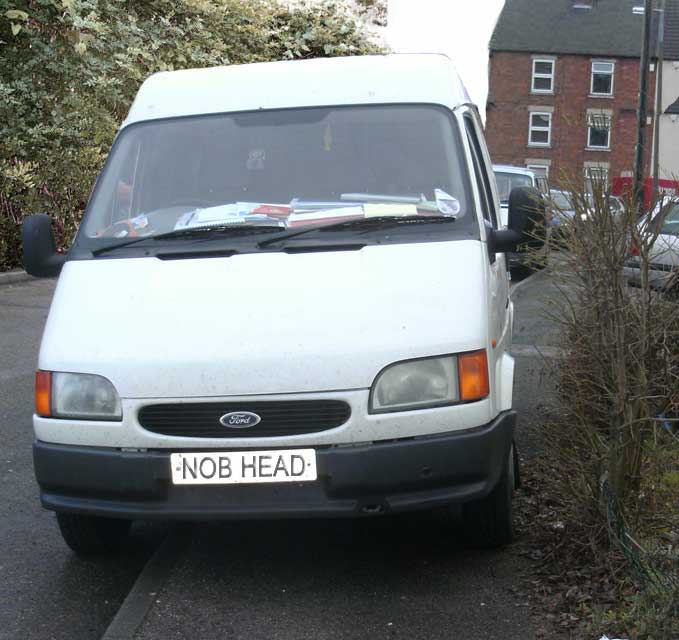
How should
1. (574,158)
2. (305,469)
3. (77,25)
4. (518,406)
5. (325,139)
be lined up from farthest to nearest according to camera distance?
(77,25) → (518,406) → (325,139) → (574,158) → (305,469)

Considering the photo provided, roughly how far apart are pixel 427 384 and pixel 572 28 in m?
64.6

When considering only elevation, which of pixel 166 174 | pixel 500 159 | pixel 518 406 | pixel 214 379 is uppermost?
pixel 166 174

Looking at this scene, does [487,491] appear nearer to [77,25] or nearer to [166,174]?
[166,174]

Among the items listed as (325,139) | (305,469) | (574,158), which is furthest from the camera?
(325,139)

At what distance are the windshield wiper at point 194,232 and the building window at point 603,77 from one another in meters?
62.1

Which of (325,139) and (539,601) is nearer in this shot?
(539,601)

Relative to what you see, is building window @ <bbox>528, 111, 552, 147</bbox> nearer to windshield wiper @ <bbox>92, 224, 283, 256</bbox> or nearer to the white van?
the white van

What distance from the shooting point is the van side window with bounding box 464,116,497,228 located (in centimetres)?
569

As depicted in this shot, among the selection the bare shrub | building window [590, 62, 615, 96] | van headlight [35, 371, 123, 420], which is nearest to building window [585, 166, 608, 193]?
the bare shrub

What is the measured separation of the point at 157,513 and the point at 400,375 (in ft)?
3.57

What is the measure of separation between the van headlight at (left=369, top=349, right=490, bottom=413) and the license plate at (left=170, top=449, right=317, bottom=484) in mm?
341

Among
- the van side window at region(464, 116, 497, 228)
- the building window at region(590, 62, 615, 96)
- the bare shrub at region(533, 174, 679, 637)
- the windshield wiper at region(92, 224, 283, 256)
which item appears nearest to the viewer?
the bare shrub at region(533, 174, 679, 637)

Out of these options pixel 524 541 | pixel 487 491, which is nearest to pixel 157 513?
pixel 487 491

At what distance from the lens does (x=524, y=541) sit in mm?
5207
